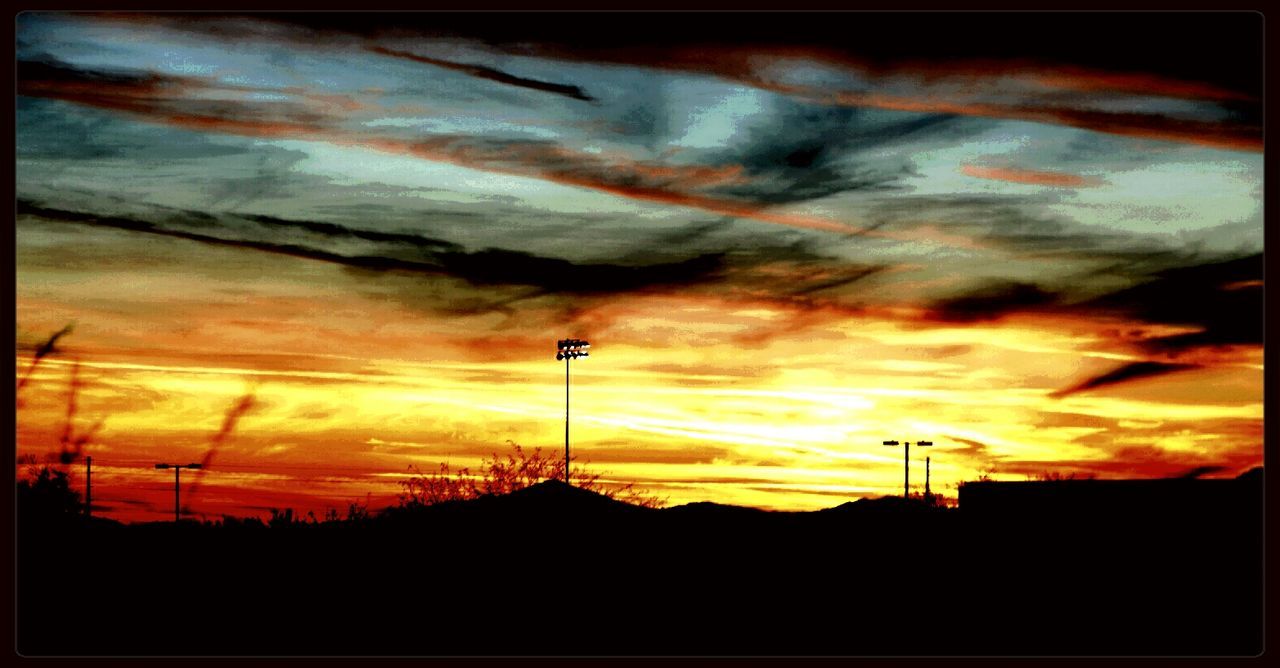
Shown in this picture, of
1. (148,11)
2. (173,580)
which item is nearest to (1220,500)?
(173,580)

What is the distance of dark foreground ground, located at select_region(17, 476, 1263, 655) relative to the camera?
26703 millimetres

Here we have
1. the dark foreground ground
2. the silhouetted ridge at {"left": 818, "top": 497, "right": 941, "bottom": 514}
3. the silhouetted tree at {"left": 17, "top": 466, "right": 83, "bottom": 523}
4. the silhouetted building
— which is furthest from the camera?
the silhouetted tree at {"left": 17, "top": 466, "right": 83, "bottom": 523}

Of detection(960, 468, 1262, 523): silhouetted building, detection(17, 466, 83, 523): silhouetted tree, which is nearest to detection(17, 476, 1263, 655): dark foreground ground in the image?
detection(960, 468, 1262, 523): silhouetted building

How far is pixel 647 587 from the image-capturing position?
33781 mm

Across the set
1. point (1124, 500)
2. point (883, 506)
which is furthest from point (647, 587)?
point (883, 506)

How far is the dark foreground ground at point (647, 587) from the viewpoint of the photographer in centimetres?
2670

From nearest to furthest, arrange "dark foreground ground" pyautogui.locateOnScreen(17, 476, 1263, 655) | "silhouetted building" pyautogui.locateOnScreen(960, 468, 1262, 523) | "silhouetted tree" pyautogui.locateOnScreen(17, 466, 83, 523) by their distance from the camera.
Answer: "dark foreground ground" pyautogui.locateOnScreen(17, 476, 1263, 655)
"silhouetted building" pyautogui.locateOnScreen(960, 468, 1262, 523)
"silhouetted tree" pyautogui.locateOnScreen(17, 466, 83, 523)

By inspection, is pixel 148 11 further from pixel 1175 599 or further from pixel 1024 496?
pixel 1024 496

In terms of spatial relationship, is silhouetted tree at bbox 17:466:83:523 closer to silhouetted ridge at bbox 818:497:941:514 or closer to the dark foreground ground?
the dark foreground ground

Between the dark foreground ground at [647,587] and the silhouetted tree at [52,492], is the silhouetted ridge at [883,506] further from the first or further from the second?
the silhouetted tree at [52,492]

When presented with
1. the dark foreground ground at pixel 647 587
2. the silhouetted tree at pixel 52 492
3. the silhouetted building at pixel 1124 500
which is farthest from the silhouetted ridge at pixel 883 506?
the silhouetted tree at pixel 52 492

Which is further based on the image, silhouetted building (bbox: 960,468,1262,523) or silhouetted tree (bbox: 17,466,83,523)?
silhouetted tree (bbox: 17,466,83,523)

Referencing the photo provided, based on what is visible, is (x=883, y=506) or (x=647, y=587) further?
(x=883, y=506)

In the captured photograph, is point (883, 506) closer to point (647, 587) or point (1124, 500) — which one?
point (1124, 500)
